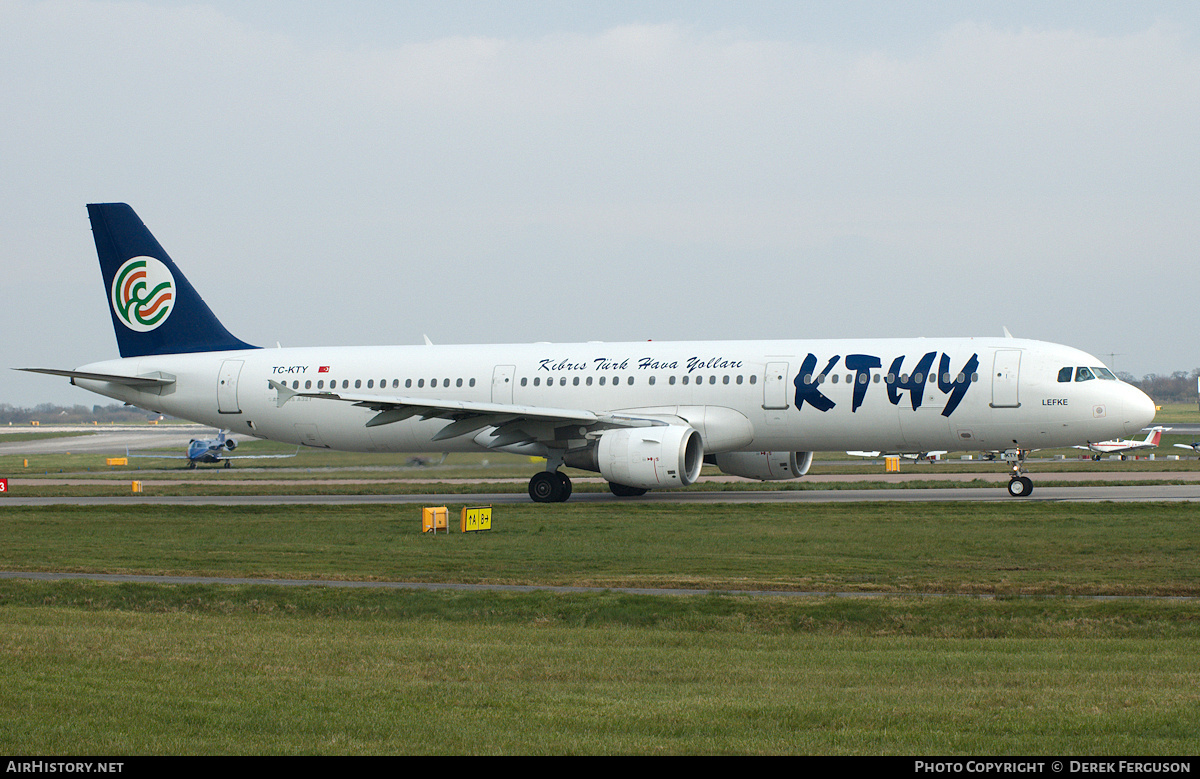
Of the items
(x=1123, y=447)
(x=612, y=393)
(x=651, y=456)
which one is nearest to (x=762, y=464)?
(x=612, y=393)

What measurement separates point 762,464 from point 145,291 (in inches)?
883

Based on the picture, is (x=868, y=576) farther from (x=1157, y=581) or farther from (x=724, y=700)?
(x=724, y=700)

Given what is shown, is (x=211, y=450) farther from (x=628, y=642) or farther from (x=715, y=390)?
(x=628, y=642)

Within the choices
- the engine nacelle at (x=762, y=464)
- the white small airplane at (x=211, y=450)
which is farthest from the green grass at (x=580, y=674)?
the white small airplane at (x=211, y=450)

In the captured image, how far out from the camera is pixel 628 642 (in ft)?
50.1

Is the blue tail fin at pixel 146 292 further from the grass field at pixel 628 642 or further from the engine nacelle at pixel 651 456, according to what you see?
the engine nacelle at pixel 651 456

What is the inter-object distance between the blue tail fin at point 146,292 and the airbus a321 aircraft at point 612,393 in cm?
5

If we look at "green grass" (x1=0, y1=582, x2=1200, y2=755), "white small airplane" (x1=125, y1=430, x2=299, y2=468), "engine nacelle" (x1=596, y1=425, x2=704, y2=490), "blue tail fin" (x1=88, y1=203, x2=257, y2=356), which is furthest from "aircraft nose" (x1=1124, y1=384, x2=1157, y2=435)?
"white small airplane" (x1=125, y1=430, x2=299, y2=468)

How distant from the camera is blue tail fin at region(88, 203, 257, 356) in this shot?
4244 centimetres

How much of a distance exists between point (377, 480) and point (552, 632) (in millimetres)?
37199

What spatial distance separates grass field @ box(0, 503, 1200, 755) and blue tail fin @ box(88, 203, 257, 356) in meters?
14.5

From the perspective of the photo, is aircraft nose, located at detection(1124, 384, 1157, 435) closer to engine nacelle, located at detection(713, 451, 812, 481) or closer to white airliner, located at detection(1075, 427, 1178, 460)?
engine nacelle, located at detection(713, 451, 812, 481)

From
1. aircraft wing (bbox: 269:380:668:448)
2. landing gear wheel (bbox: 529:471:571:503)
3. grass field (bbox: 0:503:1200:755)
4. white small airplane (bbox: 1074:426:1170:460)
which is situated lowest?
grass field (bbox: 0:503:1200:755)

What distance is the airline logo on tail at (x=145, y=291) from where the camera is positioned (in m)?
42.5
